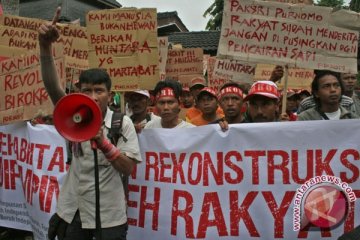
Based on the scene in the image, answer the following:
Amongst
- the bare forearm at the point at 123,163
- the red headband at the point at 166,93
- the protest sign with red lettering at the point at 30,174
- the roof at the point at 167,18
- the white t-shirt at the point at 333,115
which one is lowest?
the protest sign with red lettering at the point at 30,174

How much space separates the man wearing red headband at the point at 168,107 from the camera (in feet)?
13.0

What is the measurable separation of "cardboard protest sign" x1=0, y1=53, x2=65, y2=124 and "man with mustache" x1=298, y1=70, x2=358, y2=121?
224 cm

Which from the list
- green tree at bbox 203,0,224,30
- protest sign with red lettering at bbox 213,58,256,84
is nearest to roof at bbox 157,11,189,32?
green tree at bbox 203,0,224,30

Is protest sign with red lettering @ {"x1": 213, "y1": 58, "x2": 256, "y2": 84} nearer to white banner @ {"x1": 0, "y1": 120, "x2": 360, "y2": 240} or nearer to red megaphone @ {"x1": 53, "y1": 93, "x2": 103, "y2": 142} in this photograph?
white banner @ {"x1": 0, "y1": 120, "x2": 360, "y2": 240}

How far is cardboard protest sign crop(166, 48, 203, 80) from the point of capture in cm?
686

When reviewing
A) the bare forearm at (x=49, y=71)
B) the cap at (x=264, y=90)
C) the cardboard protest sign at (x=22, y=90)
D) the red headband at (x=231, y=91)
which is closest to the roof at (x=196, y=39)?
the red headband at (x=231, y=91)

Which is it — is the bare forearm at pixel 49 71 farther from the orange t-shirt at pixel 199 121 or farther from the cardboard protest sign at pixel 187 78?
the cardboard protest sign at pixel 187 78

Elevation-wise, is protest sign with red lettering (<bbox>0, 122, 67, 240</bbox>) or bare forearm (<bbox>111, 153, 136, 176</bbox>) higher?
bare forearm (<bbox>111, 153, 136, 176</bbox>)

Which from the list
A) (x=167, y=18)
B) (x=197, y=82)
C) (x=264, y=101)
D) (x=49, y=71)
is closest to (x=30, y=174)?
(x=49, y=71)

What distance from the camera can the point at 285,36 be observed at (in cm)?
423

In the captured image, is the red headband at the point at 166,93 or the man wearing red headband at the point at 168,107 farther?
the red headband at the point at 166,93

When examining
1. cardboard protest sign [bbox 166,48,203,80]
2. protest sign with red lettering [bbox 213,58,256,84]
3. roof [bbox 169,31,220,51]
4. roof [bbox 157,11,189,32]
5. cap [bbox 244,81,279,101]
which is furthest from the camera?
roof [bbox 157,11,189,32]

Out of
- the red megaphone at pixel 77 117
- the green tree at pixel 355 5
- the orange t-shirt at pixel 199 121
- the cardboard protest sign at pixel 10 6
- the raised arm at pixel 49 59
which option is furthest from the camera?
the green tree at pixel 355 5

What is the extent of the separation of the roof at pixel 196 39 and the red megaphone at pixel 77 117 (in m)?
21.9
